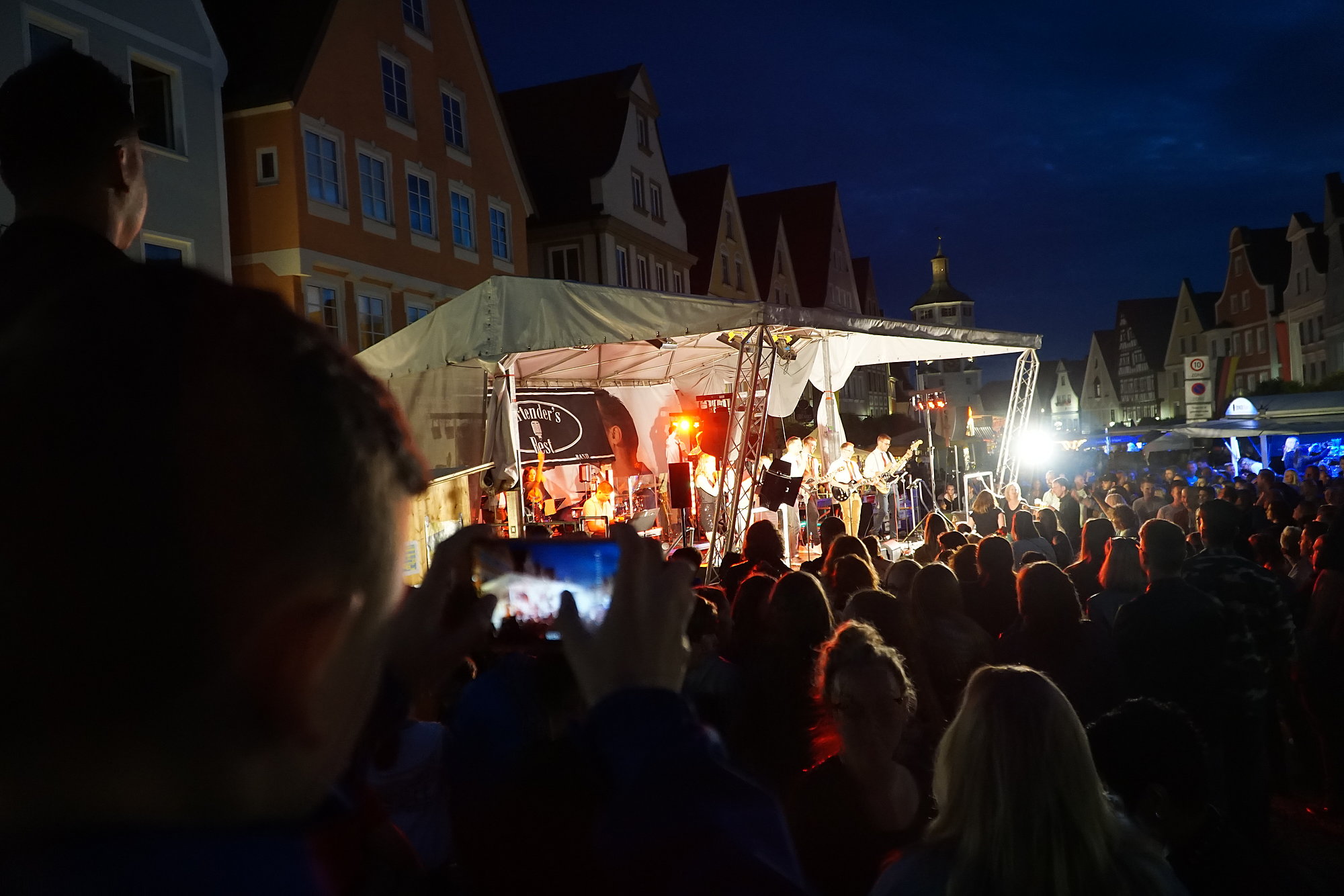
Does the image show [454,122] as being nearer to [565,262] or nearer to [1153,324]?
[565,262]

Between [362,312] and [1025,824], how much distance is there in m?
19.8

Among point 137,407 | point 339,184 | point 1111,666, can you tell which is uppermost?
point 339,184

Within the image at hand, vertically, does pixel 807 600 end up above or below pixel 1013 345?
below

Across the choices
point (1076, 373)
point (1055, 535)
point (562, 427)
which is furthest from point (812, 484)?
point (1076, 373)

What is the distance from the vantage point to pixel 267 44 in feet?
64.5

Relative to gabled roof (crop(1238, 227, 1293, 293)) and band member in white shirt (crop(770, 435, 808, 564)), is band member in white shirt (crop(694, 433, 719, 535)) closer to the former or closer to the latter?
band member in white shirt (crop(770, 435, 808, 564))

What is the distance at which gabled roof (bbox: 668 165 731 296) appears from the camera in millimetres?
36312

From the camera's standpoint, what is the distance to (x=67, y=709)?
555 millimetres

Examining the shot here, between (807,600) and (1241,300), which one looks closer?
(807,600)

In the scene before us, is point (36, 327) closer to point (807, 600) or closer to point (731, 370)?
point (807, 600)

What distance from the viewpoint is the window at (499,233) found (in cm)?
2519

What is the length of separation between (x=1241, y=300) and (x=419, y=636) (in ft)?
230

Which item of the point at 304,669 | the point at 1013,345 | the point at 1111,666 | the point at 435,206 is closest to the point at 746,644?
the point at 1111,666

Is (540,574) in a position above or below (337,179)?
below
